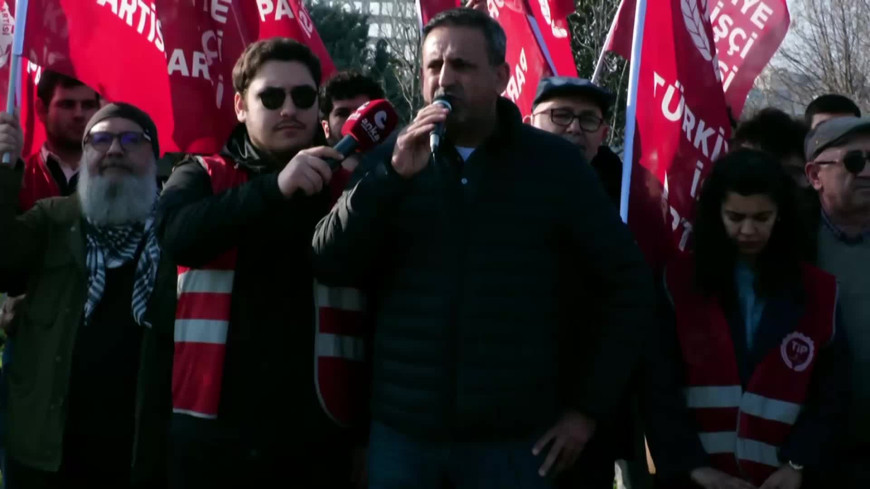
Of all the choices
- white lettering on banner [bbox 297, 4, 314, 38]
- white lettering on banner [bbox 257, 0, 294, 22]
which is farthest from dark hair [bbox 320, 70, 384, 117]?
white lettering on banner [bbox 257, 0, 294, 22]

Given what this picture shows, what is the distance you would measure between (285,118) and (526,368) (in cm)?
112

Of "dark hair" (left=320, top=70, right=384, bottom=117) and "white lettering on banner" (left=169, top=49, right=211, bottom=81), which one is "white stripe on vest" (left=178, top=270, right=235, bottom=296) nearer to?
"white lettering on banner" (left=169, top=49, right=211, bottom=81)

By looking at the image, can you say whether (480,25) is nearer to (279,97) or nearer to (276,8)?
(279,97)

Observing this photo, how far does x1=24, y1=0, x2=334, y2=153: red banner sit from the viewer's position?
5090mm

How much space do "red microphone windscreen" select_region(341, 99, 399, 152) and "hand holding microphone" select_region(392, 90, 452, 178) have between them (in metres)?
0.23

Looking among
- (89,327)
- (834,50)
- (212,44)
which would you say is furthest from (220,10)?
(834,50)

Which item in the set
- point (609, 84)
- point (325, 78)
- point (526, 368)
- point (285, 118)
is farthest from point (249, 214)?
point (609, 84)

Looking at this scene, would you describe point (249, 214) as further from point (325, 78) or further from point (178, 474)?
point (325, 78)

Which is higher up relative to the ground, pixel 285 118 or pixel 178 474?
pixel 285 118

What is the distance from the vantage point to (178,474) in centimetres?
371

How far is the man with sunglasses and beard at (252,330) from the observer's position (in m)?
3.68

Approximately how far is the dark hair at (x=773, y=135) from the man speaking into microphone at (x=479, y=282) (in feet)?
7.75

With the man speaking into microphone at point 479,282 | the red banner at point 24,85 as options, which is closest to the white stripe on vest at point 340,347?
the man speaking into microphone at point 479,282

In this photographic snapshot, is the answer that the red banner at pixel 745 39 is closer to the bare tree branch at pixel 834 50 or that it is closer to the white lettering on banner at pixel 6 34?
the white lettering on banner at pixel 6 34
